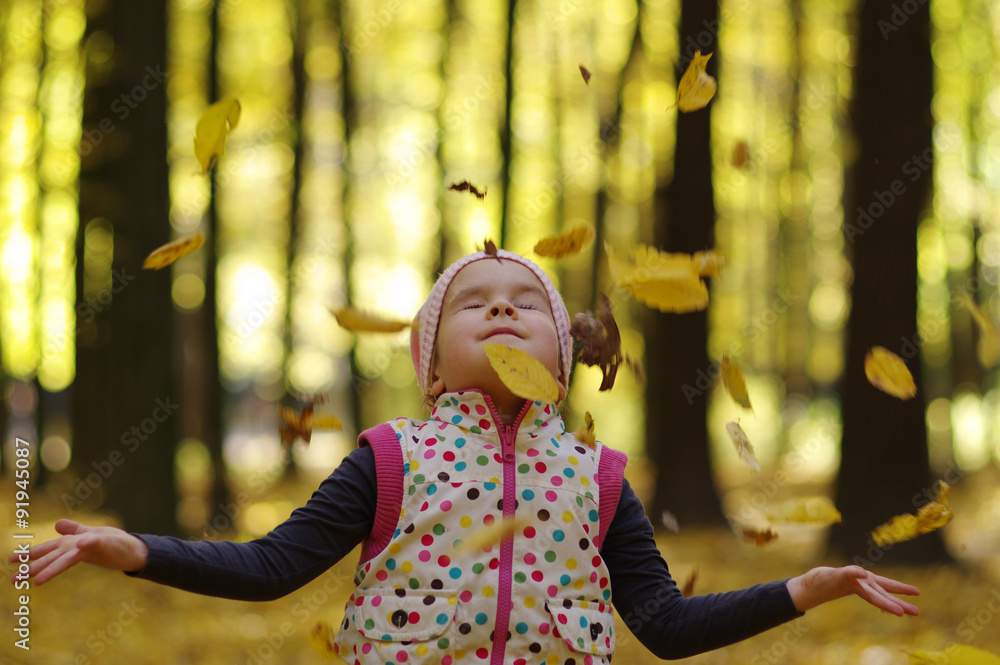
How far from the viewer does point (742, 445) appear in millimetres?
2779

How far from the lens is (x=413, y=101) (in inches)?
671

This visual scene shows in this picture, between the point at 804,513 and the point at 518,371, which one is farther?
the point at 804,513

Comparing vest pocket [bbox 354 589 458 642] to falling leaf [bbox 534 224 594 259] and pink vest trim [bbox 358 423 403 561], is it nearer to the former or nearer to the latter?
pink vest trim [bbox 358 423 403 561]

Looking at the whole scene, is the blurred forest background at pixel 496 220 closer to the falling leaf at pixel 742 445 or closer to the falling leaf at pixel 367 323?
the falling leaf at pixel 742 445

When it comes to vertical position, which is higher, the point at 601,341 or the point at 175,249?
the point at 175,249

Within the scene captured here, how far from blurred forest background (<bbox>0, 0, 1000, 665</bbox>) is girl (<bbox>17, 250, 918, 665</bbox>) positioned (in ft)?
8.13

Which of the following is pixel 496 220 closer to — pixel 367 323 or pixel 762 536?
pixel 367 323

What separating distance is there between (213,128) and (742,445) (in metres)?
2.00

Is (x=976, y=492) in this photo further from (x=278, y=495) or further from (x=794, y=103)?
(x=278, y=495)

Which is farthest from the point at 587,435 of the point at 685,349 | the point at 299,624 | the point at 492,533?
the point at 685,349

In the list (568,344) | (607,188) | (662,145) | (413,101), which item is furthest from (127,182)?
(607,188)

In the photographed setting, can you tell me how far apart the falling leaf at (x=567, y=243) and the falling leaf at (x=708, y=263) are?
350mm

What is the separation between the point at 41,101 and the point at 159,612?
35.8ft

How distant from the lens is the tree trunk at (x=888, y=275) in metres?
6.71
